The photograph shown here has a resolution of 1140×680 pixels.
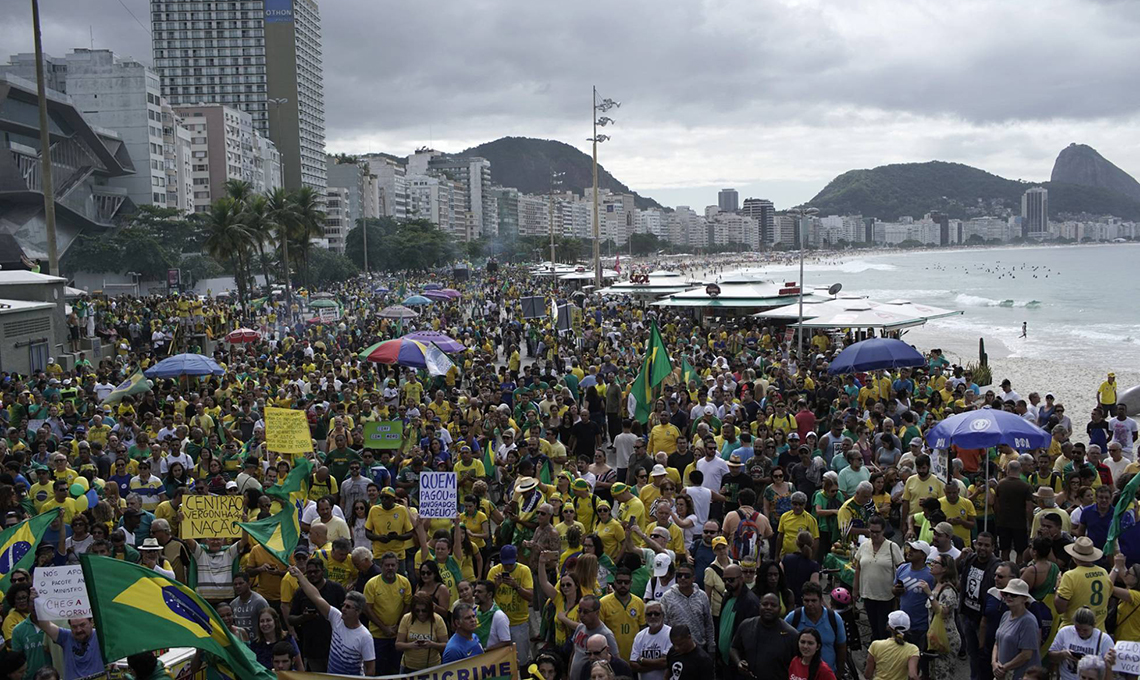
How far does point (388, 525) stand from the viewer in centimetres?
854

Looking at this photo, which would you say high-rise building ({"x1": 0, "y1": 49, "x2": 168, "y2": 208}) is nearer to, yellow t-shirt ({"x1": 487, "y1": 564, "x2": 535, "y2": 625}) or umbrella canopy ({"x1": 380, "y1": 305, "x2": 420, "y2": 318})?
umbrella canopy ({"x1": 380, "y1": 305, "x2": 420, "y2": 318})

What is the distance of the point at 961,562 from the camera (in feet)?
25.1

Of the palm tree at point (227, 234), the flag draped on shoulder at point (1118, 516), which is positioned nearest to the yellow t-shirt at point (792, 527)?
the flag draped on shoulder at point (1118, 516)

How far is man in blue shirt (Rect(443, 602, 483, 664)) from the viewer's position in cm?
621

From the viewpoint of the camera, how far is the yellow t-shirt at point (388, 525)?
8500 millimetres

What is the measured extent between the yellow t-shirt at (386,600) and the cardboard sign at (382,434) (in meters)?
5.60

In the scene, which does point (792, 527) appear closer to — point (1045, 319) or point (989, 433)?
point (989, 433)

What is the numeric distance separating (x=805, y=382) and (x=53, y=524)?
489 inches

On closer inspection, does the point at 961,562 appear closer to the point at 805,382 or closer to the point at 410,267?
the point at 805,382

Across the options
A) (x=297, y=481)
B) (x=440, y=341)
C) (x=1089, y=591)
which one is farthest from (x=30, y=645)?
(x=440, y=341)

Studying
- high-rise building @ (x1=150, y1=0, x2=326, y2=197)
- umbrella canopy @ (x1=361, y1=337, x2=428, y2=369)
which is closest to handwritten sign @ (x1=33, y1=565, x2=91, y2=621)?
umbrella canopy @ (x1=361, y1=337, x2=428, y2=369)

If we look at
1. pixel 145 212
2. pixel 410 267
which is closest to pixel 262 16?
pixel 410 267

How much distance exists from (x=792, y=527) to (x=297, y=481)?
4768 millimetres

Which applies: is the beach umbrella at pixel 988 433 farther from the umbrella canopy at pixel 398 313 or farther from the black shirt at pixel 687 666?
the umbrella canopy at pixel 398 313
